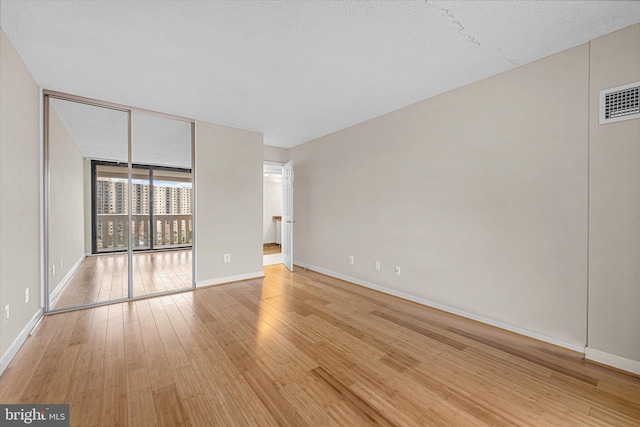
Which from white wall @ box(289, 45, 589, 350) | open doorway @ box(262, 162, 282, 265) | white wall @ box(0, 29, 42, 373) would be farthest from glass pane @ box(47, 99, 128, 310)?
open doorway @ box(262, 162, 282, 265)

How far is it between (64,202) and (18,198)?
1277 mm

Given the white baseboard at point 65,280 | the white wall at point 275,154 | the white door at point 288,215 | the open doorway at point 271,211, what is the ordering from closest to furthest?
the white baseboard at point 65,280 < the white door at point 288,215 < the white wall at point 275,154 < the open doorway at point 271,211

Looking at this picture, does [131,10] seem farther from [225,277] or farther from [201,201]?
[225,277]

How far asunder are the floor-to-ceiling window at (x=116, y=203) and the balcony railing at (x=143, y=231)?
13 mm

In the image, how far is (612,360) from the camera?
6.42 feet

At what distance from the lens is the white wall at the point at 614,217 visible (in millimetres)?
1880

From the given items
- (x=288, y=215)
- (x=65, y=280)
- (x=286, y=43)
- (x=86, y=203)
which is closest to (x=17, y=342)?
(x=65, y=280)

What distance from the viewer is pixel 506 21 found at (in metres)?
1.85

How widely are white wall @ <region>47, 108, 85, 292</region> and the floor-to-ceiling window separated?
0.01 metres

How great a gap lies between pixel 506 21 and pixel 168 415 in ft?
11.2

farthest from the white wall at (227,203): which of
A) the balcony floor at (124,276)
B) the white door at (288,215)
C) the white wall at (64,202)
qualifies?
the white wall at (64,202)

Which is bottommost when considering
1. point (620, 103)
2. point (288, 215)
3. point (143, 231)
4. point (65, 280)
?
point (65, 280)

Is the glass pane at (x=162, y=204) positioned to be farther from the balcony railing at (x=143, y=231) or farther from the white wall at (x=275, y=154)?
the white wall at (x=275, y=154)

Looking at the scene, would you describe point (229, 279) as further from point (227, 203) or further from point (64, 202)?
point (64, 202)
